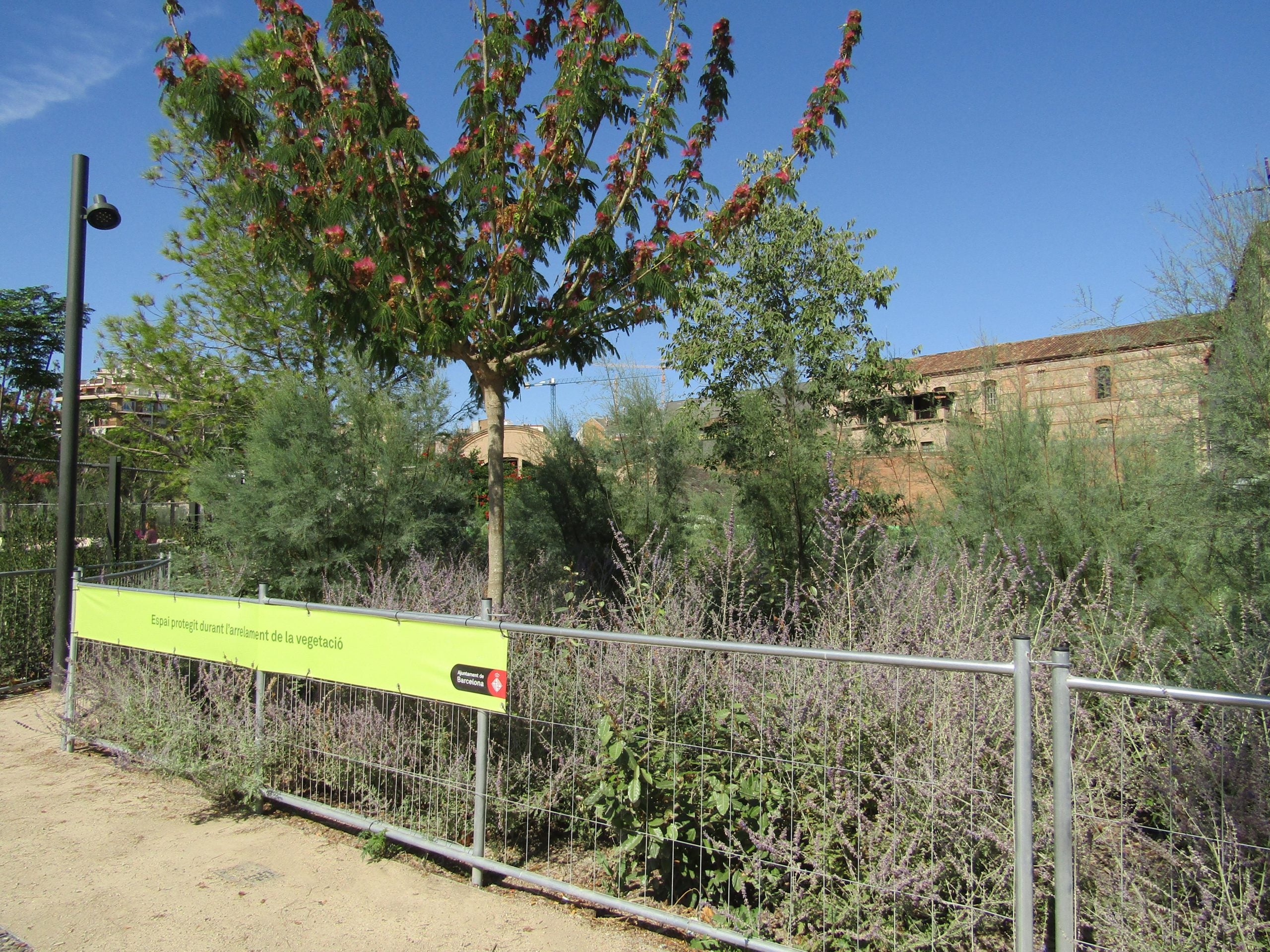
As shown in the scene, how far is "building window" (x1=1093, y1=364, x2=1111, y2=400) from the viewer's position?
20.4 feet

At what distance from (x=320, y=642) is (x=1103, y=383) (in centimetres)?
598

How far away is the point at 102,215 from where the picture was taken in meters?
7.25

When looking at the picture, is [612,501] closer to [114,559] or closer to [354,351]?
[354,351]

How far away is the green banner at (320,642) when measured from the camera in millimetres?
3812

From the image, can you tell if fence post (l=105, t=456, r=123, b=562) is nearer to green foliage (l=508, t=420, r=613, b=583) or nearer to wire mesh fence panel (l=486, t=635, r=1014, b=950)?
green foliage (l=508, t=420, r=613, b=583)

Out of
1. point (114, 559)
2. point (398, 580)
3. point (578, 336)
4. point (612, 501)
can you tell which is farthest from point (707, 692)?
point (114, 559)

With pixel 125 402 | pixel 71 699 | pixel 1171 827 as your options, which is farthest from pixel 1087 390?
pixel 125 402

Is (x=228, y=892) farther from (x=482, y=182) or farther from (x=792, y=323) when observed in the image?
(x=792, y=323)

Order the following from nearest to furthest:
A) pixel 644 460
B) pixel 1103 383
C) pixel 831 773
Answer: pixel 831 773, pixel 1103 383, pixel 644 460

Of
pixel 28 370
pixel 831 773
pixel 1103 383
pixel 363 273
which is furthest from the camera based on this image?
pixel 28 370

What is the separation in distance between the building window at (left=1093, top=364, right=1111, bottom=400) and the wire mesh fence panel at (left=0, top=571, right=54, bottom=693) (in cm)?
965

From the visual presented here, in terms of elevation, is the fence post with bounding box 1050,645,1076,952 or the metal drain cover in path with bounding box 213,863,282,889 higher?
the fence post with bounding box 1050,645,1076,952

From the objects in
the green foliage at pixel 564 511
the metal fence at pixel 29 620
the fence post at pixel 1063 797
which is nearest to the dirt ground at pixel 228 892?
the fence post at pixel 1063 797

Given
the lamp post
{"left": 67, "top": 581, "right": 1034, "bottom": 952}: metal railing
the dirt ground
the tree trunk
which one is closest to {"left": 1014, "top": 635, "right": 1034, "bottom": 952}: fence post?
{"left": 67, "top": 581, "right": 1034, "bottom": 952}: metal railing
